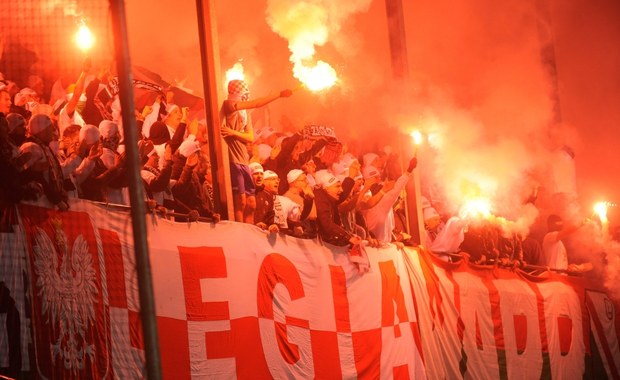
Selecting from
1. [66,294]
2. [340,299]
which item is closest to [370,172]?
[340,299]

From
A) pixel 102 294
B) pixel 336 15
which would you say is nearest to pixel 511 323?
pixel 336 15

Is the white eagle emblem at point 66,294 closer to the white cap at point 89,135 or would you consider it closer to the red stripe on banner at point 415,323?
the white cap at point 89,135

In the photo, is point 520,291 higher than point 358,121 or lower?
lower

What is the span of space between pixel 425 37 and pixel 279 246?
742 cm

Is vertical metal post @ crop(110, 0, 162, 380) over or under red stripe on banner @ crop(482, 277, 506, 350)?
over

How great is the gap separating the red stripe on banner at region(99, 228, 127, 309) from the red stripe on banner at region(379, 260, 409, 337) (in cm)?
394

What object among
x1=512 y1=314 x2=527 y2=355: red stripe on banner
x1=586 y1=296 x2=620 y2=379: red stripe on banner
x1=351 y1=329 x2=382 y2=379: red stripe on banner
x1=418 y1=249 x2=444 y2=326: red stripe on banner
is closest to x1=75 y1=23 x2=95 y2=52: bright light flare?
x1=351 y1=329 x2=382 y2=379: red stripe on banner

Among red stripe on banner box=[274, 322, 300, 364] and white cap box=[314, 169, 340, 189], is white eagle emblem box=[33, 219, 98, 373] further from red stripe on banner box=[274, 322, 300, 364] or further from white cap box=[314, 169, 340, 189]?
white cap box=[314, 169, 340, 189]

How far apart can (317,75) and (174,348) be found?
3.95m

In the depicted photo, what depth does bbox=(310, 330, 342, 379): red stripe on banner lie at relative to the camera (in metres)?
9.59

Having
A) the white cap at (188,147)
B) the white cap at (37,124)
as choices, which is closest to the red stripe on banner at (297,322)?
the white cap at (188,147)

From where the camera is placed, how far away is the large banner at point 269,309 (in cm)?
710

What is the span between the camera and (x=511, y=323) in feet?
43.4

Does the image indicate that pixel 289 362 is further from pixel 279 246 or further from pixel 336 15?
pixel 336 15
